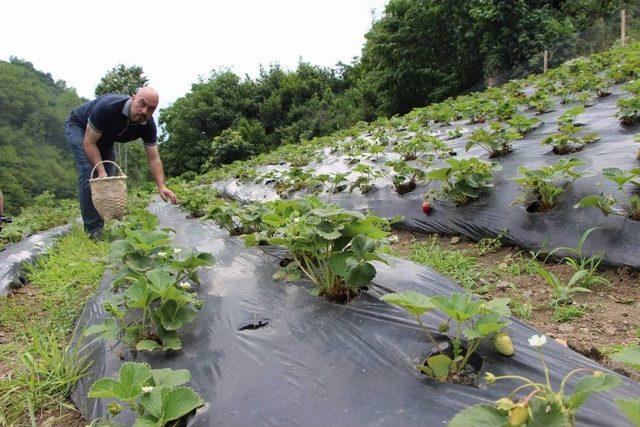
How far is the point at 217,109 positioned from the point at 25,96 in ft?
77.8

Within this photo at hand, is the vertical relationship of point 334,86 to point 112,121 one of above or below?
above

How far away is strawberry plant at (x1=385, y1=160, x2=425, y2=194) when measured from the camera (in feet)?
11.7

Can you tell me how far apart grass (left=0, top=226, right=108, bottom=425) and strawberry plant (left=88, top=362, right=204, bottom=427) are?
0.57 metres

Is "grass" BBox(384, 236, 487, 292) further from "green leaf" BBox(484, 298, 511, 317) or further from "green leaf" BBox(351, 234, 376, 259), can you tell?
"green leaf" BBox(484, 298, 511, 317)

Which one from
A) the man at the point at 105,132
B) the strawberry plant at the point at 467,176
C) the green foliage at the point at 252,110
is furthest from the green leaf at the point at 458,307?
the green foliage at the point at 252,110

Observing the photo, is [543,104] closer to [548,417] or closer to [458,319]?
[458,319]

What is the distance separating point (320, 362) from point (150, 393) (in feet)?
1.69

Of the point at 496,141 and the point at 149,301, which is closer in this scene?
the point at 149,301

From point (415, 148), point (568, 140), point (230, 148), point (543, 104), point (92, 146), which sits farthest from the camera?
point (230, 148)

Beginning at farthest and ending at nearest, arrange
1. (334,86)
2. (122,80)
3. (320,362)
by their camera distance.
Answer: (122,80)
(334,86)
(320,362)

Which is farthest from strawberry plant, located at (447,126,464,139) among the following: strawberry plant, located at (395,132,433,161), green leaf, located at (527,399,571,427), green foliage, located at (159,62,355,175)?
green foliage, located at (159,62,355,175)

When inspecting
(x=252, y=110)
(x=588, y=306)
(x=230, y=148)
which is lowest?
(x=588, y=306)

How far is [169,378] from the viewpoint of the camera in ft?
4.00

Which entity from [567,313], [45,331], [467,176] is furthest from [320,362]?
[467,176]
